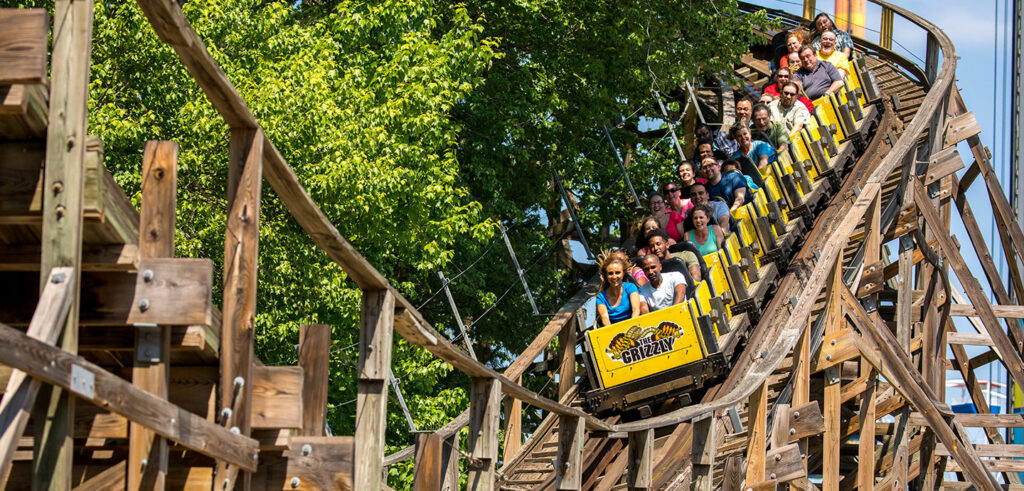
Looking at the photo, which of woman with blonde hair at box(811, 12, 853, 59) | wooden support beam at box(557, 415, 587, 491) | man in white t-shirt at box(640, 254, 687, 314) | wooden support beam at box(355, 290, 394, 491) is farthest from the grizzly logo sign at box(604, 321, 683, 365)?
woman with blonde hair at box(811, 12, 853, 59)

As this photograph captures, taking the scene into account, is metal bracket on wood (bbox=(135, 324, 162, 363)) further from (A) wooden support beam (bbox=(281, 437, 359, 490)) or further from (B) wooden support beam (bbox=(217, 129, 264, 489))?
(A) wooden support beam (bbox=(281, 437, 359, 490))

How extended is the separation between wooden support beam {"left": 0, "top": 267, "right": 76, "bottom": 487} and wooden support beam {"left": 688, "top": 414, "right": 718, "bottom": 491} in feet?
18.1

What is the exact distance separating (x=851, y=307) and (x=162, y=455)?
25.1 feet

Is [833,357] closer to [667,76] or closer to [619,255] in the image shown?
[619,255]

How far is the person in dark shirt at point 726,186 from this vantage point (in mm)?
13055

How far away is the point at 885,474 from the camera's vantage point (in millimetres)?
13102

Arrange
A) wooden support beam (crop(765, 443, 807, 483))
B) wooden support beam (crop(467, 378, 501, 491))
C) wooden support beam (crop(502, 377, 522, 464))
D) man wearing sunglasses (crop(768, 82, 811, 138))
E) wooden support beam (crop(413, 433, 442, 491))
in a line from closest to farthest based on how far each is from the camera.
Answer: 1. wooden support beam (crop(413, 433, 442, 491))
2. wooden support beam (crop(467, 378, 501, 491))
3. wooden support beam (crop(765, 443, 807, 483))
4. wooden support beam (crop(502, 377, 522, 464))
5. man wearing sunglasses (crop(768, 82, 811, 138))

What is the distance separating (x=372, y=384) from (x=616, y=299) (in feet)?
20.9

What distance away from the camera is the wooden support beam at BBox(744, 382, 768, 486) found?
30.4ft

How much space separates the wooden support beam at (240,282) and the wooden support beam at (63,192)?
830 millimetres

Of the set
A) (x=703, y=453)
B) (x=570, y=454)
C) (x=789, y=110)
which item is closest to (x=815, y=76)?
(x=789, y=110)

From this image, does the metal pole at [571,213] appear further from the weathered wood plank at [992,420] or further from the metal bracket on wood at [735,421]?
the metal bracket on wood at [735,421]

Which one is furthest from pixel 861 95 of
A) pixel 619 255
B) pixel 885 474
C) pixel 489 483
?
pixel 489 483

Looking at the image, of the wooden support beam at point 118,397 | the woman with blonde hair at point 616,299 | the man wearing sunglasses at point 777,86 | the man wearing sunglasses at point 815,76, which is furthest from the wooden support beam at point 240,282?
the man wearing sunglasses at point 815,76
